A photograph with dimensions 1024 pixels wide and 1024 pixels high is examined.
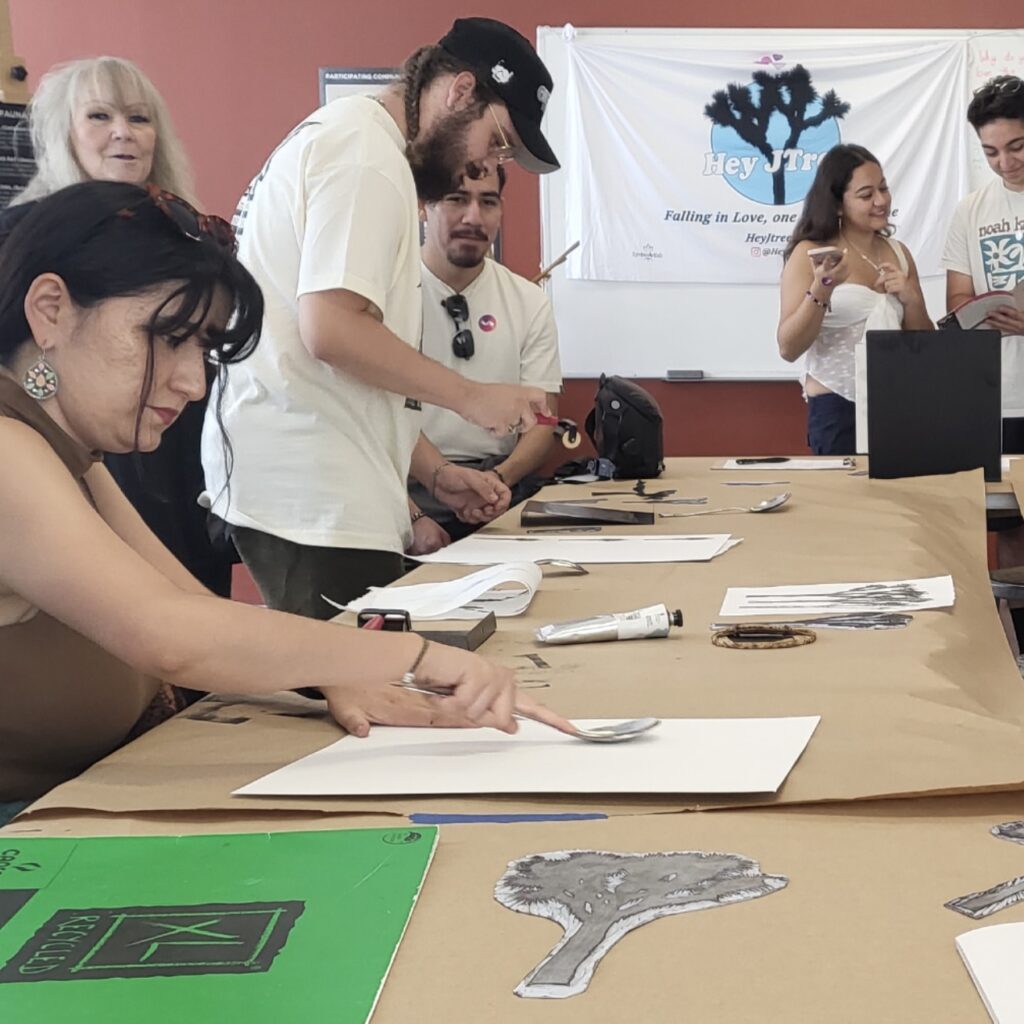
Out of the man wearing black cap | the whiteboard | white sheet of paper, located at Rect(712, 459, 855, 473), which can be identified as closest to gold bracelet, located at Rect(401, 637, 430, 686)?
the man wearing black cap

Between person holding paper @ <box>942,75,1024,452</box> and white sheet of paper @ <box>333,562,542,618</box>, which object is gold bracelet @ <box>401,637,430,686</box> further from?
person holding paper @ <box>942,75,1024,452</box>

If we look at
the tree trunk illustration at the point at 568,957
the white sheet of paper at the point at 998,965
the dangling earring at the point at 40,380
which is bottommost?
the tree trunk illustration at the point at 568,957

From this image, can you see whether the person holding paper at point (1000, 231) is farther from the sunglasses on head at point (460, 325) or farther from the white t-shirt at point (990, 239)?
the sunglasses on head at point (460, 325)

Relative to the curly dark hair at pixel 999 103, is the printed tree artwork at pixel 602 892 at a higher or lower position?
lower

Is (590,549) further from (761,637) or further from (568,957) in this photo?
(568,957)

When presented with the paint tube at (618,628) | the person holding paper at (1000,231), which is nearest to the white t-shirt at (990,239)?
the person holding paper at (1000,231)

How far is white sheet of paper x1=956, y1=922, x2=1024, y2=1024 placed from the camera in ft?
1.73

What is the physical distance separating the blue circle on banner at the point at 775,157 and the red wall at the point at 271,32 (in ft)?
1.12

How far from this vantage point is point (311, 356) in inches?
69.7

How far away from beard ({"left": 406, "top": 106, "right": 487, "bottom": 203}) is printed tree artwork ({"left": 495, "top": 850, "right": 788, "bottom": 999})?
130cm

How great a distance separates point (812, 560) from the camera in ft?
5.67

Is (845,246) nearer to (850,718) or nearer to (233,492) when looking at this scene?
(233,492)

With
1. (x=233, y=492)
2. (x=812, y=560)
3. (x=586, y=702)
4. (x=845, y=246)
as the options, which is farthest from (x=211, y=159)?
(x=586, y=702)

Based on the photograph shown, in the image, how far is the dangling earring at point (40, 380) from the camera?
3.52 ft
